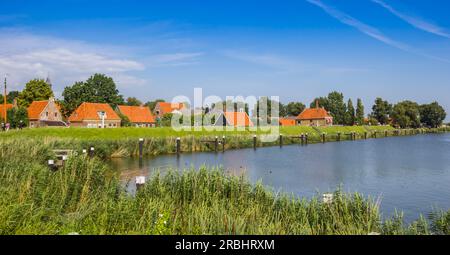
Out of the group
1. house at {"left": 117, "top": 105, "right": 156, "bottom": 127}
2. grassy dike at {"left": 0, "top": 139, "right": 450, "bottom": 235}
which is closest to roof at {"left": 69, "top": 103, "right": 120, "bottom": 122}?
house at {"left": 117, "top": 105, "right": 156, "bottom": 127}

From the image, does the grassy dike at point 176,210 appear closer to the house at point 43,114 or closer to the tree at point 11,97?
the house at point 43,114

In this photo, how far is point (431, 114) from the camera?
4980 inches

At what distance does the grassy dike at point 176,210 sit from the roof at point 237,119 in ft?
154

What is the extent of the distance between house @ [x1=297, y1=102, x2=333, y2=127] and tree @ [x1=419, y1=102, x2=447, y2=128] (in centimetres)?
5113

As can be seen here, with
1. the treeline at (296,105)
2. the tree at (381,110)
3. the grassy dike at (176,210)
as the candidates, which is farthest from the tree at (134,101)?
the grassy dike at (176,210)

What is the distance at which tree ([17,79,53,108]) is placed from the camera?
6140cm

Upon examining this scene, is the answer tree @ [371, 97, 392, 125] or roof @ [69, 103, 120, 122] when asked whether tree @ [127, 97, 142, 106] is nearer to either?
roof @ [69, 103, 120, 122]

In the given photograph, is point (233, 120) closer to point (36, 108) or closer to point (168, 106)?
point (36, 108)

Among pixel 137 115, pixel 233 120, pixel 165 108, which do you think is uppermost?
pixel 165 108

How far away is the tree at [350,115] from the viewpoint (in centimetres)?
9625

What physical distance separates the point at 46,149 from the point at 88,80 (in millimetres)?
49540

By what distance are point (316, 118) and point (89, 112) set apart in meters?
50.7

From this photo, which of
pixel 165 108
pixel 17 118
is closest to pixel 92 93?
pixel 17 118
